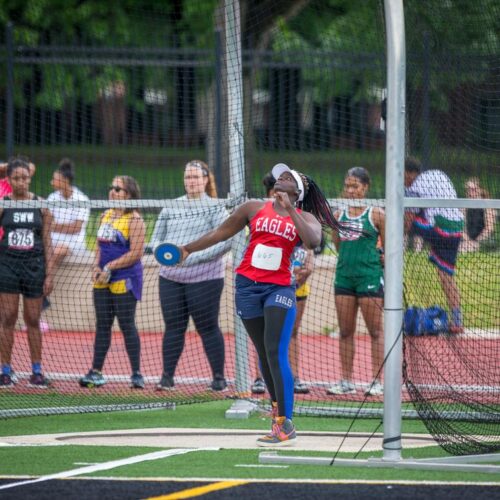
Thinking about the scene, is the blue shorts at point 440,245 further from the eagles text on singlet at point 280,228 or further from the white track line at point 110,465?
the white track line at point 110,465

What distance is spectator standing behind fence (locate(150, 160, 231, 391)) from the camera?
11.1 metres

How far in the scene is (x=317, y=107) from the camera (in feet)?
55.6

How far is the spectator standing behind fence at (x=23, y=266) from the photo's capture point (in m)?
11.5

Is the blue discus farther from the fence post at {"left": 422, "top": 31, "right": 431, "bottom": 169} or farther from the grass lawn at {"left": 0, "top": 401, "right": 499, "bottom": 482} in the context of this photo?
the fence post at {"left": 422, "top": 31, "right": 431, "bottom": 169}

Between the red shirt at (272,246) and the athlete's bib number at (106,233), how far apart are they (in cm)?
322

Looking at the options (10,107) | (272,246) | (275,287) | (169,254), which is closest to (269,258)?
(272,246)

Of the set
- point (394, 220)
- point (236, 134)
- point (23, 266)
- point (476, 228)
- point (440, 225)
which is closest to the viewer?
point (394, 220)

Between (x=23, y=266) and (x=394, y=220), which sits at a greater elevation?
(x=394, y=220)

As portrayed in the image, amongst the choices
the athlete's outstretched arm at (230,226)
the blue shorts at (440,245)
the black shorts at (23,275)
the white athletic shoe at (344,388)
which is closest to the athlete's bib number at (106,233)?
the black shorts at (23,275)

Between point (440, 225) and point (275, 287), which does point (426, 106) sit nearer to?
point (440, 225)

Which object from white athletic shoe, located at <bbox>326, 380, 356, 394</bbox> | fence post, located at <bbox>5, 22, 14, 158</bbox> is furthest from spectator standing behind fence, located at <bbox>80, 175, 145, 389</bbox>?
fence post, located at <bbox>5, 22, 14, 158</bbox>

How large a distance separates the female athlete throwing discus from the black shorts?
3.27 meters

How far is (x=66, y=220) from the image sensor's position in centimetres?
1353

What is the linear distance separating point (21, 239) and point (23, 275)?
1.19ft
